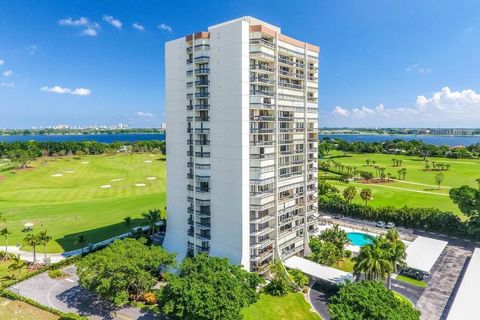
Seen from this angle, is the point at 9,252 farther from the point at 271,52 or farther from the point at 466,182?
A: the point at 466,182

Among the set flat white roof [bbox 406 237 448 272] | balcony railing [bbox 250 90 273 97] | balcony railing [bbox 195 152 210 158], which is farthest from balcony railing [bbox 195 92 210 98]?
flat white roof [bbox 406 237 448 272]

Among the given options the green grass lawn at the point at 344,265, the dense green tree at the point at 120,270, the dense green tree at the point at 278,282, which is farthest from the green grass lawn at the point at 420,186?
the dense green tree at the point at 120,270

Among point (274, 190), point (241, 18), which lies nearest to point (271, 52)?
point (241, 18)

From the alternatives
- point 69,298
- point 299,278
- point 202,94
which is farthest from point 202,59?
point 69,298

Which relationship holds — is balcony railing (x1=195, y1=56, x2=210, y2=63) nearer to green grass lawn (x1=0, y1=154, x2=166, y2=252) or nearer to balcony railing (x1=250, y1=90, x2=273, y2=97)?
balcony railing (x1=250, y1=90, x2=273, y2=97)

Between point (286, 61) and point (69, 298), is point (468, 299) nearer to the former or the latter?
point (286, 61)

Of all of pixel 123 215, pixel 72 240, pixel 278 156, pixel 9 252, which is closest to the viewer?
pixel 278 156
